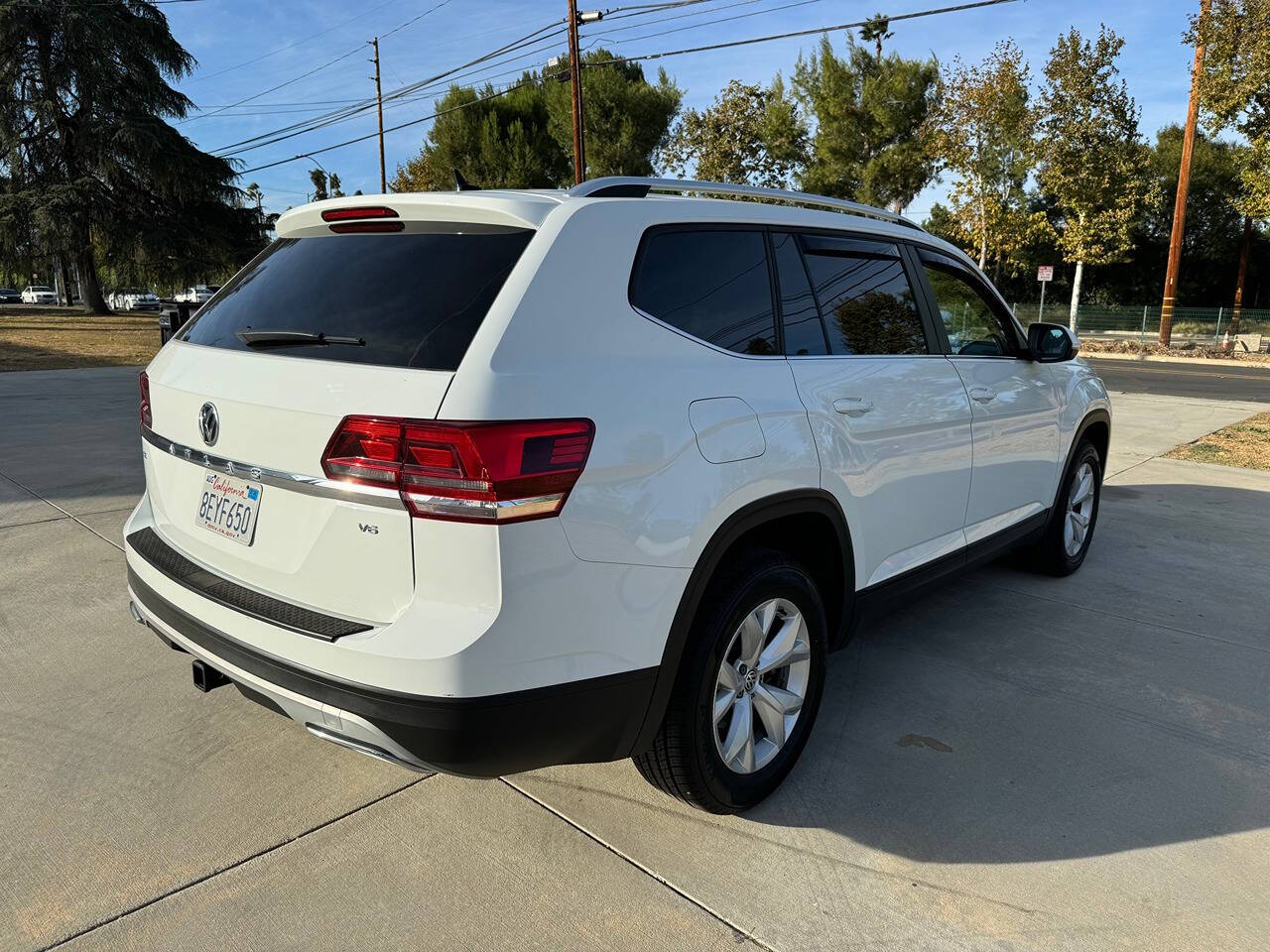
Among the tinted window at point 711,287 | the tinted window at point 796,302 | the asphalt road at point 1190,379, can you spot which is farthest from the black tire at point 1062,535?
the asphalt road at point 1190,379

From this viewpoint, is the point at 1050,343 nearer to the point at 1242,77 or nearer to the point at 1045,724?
the point at 1045,724

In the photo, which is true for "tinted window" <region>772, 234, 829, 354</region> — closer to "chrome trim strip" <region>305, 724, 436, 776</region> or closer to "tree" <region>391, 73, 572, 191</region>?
"chrome trim strip" <region>305, 724, 436, 776</region>

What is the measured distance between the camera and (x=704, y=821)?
267 centimetres

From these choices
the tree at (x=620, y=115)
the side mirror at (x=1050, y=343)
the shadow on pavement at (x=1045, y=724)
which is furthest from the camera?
the tree at (x=620, y=115)

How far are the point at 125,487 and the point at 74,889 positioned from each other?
15.6 feet

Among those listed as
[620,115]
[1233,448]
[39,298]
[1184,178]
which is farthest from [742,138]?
[39,298]

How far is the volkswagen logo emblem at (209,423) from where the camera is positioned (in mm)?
2379

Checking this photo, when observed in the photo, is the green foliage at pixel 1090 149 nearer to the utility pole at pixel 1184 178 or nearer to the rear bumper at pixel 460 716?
the utility pole at pixel 1184 178

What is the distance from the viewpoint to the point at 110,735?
3.04 metres

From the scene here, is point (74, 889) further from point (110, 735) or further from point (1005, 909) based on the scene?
point (1005, 909)

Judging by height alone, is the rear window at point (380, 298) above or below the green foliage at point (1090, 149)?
below

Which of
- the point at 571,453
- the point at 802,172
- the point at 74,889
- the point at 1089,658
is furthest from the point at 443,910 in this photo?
the point at 802,172

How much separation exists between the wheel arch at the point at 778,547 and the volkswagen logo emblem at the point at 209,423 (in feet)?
4.32

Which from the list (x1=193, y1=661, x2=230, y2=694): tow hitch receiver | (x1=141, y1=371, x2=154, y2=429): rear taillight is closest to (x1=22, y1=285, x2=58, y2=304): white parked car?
(x1=141, y1=371, x2=154, y2=429): rear taillight
